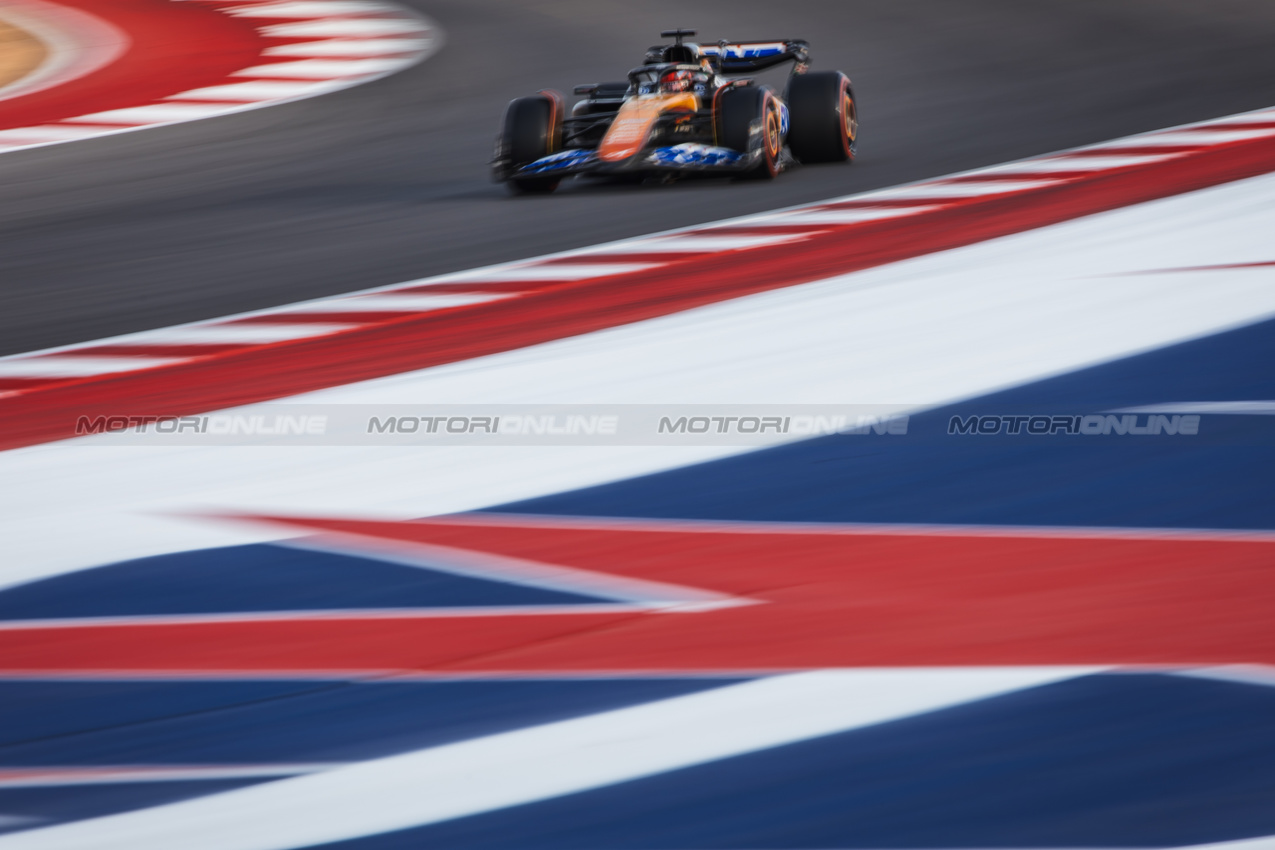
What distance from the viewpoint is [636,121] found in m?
6.61

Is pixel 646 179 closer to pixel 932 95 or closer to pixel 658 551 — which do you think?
pixel 932 95

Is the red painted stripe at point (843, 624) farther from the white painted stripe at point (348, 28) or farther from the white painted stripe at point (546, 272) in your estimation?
the white painted stripe at point (348, 28)

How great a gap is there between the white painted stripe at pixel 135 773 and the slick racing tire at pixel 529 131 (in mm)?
4769

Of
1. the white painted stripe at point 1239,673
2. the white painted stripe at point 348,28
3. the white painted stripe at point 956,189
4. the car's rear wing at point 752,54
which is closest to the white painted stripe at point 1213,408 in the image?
the white painted stripe at point 1239,673

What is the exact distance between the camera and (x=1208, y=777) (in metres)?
2.00

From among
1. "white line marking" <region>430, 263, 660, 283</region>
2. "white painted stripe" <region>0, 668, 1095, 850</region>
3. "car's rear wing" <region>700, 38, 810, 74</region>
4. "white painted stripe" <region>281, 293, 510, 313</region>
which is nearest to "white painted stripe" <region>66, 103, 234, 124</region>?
"car's rear wing" <region>700, 38, 810, 74</region>

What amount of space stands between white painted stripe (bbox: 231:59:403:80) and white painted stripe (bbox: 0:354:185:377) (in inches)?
263

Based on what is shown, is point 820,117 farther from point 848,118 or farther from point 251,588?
point 251,588

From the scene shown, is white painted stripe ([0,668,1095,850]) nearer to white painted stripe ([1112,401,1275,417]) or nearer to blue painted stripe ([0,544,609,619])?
blue painted stripe ([0,544,609,619])

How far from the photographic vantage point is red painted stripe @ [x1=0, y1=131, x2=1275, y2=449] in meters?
4.11

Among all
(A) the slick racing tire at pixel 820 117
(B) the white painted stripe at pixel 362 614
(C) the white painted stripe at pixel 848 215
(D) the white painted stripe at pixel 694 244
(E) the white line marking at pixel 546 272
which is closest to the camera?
(B) the white painted stripe at pixel 362 614

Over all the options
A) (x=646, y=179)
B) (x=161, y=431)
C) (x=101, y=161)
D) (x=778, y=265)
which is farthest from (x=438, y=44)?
(x=161, y=431)

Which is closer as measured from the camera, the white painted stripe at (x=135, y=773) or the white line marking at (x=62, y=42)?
the white painted stripe at (x=135, y=773)

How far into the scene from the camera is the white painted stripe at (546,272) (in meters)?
5.28
